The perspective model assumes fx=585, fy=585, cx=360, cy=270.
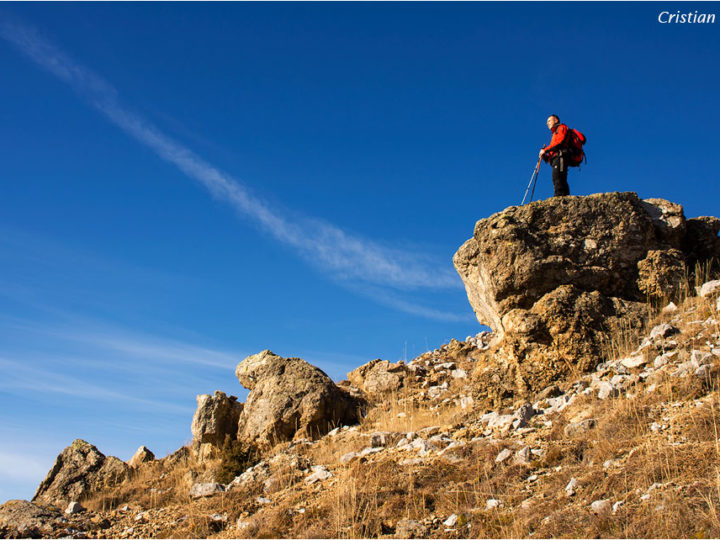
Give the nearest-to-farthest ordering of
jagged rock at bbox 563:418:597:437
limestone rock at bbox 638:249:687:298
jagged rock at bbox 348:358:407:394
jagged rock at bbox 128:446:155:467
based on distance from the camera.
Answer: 1. jagged rock at bbox 563:418:597:437
2. limestone rock at bbox 638:249:687:298
3. jagged rock at bbox 128:446:155:467
4. jagged rock at bbox 348:358:407:394

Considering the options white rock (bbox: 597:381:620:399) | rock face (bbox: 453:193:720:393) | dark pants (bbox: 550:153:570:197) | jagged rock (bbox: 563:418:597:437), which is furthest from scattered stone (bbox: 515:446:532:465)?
dark pants (bbox: 550:153:570:197)

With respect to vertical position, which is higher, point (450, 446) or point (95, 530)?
point (450, 446)

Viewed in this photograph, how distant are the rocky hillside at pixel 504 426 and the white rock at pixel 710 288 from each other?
7 centimetres

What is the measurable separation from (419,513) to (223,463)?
7.28 metres

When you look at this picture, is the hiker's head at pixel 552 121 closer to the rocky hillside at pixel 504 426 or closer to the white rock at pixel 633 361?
the rocky hillside at pixel 504 426

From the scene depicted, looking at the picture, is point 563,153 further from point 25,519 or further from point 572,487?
point 25,519

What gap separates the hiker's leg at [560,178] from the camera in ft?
49.2

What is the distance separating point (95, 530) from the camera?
10.7m

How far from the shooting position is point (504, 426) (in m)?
9.86

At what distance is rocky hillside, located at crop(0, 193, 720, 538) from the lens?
22.6ft

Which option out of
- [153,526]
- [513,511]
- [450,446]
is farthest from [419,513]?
[153,526]

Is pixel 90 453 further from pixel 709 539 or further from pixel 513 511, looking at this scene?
pixel 709 539

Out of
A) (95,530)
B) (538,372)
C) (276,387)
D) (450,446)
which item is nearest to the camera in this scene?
(450,446)

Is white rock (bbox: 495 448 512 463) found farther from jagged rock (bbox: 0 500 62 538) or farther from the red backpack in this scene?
the red backpack
